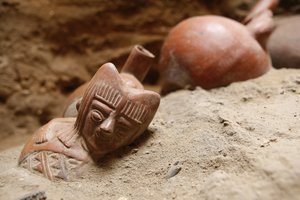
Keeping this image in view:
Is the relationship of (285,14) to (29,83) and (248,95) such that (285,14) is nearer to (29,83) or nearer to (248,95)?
(248,95)

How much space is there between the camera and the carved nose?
45.4 inches

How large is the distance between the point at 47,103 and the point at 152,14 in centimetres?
80

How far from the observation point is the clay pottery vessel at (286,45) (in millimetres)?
1824

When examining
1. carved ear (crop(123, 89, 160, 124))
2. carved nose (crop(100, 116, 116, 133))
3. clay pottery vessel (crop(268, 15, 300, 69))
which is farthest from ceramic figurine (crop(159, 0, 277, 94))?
carved nose (crop(100, 116, 116, 133))

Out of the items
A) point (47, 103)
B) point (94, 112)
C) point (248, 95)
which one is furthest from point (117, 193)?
point (47, 103)

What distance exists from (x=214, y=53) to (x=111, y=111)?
2.12ft

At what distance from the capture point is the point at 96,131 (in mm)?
1190

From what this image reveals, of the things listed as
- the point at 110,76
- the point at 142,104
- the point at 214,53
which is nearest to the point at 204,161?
the point at 142,104

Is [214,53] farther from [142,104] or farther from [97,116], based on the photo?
[97,116]

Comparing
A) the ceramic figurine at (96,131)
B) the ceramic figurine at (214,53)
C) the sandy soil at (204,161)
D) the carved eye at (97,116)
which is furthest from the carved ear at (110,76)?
the ceramic figurine at (214,53)

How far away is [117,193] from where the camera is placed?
1.10 m

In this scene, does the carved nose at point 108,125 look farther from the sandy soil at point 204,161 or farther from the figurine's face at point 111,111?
the sandy soil at point 204,161

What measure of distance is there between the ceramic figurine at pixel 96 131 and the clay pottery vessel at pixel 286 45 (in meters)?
0.91

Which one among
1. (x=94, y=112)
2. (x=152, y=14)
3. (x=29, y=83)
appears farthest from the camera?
(x=152, y=14)
